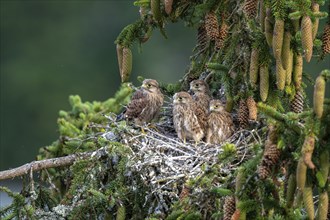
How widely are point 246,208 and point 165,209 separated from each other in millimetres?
A: 1592

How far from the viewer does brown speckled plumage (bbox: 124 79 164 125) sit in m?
9.76

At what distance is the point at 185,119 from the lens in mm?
9250

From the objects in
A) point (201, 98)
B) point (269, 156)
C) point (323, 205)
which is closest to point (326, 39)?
point (269, 156)

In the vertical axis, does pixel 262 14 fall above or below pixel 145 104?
below

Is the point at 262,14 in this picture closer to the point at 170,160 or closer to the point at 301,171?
the point at 170,160

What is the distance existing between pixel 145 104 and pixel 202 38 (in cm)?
94

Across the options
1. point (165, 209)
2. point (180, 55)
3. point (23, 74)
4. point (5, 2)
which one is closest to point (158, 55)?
point (180, 55)

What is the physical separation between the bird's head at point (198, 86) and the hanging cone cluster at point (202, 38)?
0.99 ft

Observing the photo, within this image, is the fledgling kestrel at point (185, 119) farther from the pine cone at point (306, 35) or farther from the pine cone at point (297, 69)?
the pine cone at point (306, 35)

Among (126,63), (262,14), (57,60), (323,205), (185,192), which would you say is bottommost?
(323,205)

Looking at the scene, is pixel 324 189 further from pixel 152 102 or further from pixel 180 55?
pixel 180 55

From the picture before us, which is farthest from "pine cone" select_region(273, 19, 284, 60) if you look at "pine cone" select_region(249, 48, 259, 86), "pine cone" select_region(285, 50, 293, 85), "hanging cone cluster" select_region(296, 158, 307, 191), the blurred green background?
the blurred green background

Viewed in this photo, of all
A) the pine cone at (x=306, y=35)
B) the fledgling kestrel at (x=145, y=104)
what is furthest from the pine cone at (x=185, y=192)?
the fledgling kestrel at (x=145, y=104)

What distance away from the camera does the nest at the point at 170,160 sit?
797 centimetres
